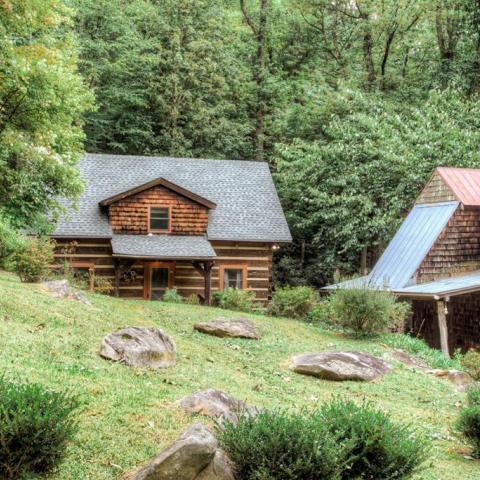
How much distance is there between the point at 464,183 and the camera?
2336cm

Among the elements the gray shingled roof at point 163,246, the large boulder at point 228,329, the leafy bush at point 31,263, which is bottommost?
the large boulder at point 228,329

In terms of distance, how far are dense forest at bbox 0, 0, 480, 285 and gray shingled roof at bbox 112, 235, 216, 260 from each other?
3312 mm

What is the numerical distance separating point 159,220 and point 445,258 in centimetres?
1208

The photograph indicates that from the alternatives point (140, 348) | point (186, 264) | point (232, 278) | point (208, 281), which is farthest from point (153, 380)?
point (232, 278)

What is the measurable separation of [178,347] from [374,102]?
21533mm

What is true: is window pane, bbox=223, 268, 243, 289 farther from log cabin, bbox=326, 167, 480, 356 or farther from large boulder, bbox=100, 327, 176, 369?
large boulder, bbox=100, 327, 176, 369

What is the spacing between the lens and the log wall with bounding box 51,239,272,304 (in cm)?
2689

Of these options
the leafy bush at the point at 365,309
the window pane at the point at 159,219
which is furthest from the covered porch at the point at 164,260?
the leafy bush at the point at 365,309

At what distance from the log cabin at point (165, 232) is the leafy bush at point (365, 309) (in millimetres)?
8105

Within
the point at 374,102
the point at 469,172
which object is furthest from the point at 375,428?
the point at 374,102

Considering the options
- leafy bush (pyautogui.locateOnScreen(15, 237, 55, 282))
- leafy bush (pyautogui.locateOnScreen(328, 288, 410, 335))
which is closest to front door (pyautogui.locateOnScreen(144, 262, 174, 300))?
leafy bush (pyautogui.locateOnScreen(15, 237, 55, 282))

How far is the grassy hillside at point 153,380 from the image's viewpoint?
734cm

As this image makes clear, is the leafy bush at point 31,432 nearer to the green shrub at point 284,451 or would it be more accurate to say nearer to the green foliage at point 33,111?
the green shrub at point 284,451

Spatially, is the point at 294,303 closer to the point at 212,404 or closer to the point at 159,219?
the point at 159,219
